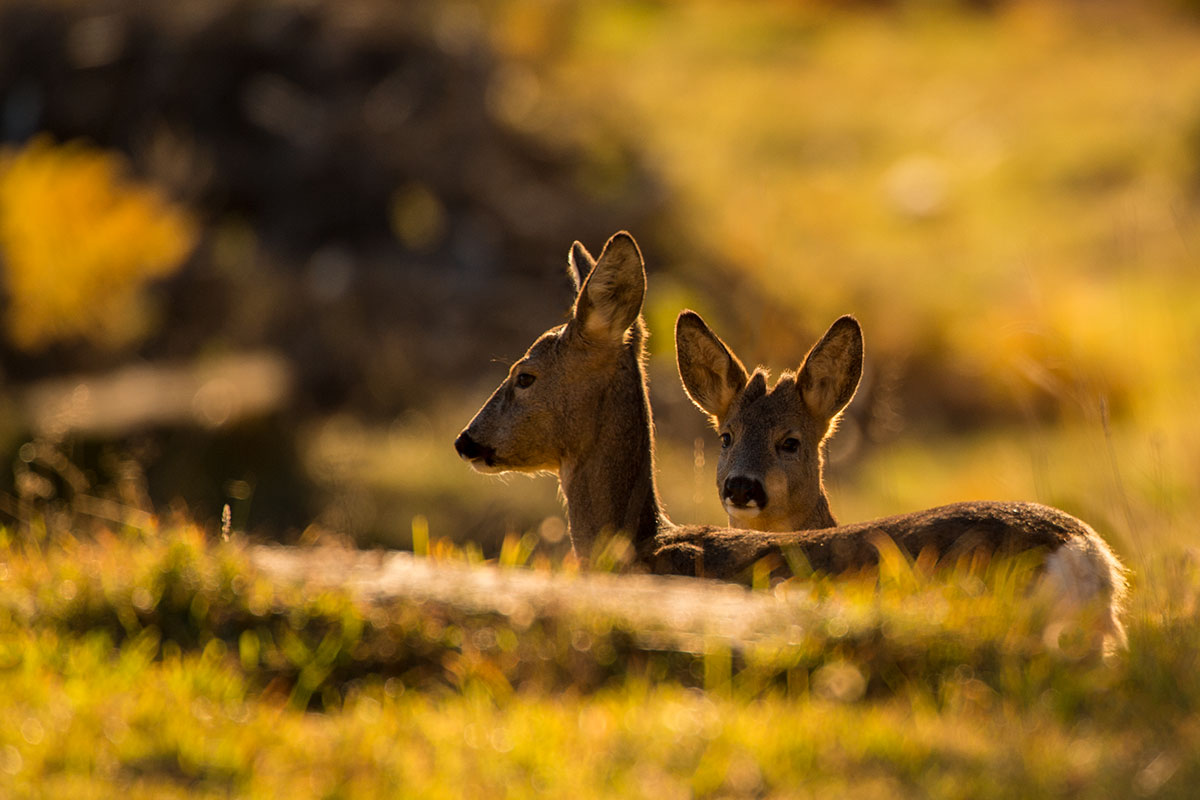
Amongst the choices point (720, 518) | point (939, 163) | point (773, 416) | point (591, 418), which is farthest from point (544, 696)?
point (939, 163)

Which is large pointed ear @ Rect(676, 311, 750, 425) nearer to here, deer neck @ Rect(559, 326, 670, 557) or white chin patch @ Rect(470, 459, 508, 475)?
deer neck @ Rect(559, 326, 670, 557)

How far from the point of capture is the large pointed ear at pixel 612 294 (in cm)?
747

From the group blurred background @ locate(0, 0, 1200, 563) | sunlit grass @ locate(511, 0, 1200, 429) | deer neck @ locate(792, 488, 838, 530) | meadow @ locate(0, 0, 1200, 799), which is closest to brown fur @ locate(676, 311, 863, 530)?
deer neck @ locate(792, 488, 838, 530)

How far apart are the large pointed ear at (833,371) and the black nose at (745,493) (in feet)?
2.37

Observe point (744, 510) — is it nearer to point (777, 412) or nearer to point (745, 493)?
point (745, 493)

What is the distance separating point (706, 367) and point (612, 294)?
90 centimetres

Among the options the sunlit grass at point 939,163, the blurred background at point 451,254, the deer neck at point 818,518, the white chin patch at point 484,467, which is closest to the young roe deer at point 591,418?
the white chin patch at point 484,467

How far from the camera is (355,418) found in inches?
889

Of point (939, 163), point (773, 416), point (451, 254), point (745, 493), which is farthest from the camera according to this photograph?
point (939, 163)

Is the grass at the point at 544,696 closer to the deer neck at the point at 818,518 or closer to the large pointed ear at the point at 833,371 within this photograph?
the deer neck at the point at 818,518

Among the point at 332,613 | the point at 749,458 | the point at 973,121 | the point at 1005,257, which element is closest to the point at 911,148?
the point at 973,121

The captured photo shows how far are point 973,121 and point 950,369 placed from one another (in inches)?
608

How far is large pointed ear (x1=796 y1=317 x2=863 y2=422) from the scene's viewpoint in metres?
7.93

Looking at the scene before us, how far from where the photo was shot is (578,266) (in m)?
8.22
